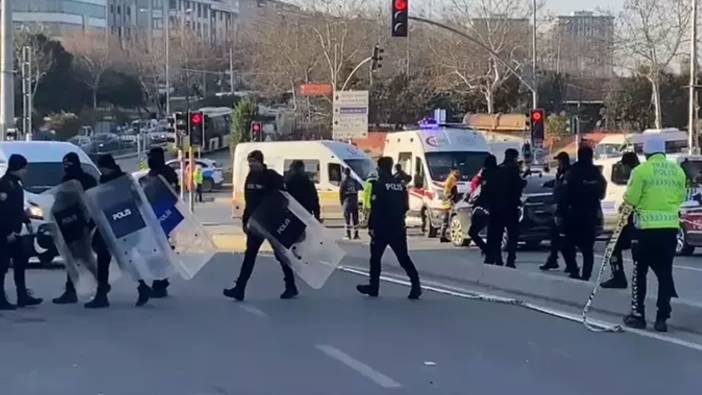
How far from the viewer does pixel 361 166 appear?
37719mm

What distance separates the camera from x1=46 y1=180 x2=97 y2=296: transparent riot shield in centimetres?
1603

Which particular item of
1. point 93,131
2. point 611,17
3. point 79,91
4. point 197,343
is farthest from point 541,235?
point 79,91

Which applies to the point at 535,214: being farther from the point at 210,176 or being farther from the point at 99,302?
the point at 210,176

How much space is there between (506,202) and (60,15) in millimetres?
105961

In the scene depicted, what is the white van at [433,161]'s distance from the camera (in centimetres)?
3032

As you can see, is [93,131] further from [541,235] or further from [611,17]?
[541,235]

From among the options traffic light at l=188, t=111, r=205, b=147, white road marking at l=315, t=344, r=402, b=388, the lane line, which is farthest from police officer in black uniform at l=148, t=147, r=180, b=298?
traffic light at l=188, t=111, r=205, b=147

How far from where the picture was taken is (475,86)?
77.8 meters

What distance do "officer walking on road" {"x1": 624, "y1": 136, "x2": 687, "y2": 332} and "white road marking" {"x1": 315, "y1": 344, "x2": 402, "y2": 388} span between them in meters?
3.24

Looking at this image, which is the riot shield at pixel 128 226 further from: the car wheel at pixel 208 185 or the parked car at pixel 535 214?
the car wheel at pixel 208 185

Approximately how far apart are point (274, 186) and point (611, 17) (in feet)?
218

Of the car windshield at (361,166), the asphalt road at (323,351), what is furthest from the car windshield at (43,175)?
the car windshield at (361,166)

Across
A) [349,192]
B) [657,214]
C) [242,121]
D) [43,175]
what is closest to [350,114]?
[349,192]

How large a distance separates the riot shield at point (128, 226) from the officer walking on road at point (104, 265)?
96 millimetres
